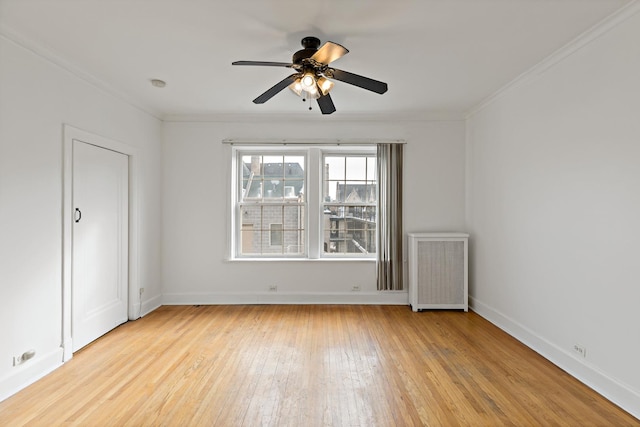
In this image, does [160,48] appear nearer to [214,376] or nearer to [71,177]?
[71,177]

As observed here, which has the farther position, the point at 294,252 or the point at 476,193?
the point at 294,252

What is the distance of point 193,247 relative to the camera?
4371 mm

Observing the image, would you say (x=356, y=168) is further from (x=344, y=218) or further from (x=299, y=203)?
(x=299, y=203)

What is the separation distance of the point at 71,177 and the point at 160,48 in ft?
4.38

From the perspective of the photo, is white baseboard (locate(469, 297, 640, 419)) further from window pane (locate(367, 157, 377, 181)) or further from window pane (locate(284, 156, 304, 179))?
window pane (locate(284, 156, 304, 179))

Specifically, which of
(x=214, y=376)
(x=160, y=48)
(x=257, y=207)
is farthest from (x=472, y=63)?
(x=214, y=376)

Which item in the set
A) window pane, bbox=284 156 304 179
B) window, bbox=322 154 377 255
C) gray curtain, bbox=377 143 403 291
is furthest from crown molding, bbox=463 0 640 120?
window pane, bbox=284 156 304 179

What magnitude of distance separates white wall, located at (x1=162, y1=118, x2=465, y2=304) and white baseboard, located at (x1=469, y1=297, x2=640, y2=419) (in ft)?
4.44

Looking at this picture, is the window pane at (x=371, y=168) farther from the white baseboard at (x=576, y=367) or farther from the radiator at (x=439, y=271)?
the white baseboard at (x=576, y=367)

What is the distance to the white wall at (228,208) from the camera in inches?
172

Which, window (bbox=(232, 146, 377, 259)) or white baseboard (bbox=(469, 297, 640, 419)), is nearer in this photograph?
white baseboard (bbox=(469, 297, 640, 419))

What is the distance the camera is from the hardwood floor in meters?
2.03

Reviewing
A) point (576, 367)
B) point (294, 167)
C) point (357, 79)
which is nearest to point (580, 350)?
point (576, 367)

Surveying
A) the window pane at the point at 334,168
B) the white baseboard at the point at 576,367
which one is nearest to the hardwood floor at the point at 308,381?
the white baseboard at the point at 576,367
